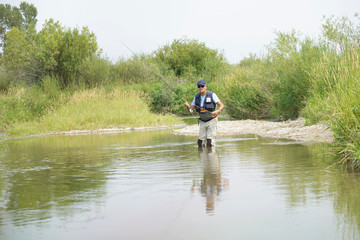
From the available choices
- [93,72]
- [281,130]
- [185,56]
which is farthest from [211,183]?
[185,56]

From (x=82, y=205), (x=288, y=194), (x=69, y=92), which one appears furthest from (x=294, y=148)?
(x=69, y=92)

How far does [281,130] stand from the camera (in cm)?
1905

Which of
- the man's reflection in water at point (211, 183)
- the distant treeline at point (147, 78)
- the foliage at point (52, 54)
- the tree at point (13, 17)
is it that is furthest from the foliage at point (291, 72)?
the tree at point (13, 17)

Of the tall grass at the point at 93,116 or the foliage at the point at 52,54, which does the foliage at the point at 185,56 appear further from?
the tall grass at the point at 93,116

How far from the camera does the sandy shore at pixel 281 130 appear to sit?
16158 mm

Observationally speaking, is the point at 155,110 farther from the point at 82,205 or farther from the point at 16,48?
the point at 82,205

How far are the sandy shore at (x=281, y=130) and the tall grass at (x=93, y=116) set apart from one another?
21.9 feet

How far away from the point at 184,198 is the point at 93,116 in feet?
73.0

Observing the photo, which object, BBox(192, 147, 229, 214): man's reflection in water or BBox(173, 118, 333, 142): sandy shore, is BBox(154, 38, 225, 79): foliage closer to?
BBox(173, 118, 333, 142): sandy shore

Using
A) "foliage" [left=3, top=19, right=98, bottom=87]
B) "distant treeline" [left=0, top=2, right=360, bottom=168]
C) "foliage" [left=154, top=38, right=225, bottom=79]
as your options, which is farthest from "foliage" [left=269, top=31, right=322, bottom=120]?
"foliage" [left=154, top=38, right=225, bottom=79]

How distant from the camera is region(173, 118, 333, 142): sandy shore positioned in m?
16.2

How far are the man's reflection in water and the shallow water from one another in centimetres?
2

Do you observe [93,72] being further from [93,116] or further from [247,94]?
[247,94]

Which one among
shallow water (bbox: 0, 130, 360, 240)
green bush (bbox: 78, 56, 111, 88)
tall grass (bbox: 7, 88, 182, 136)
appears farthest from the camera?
green bush (bbox: 78, 56, 111, 88)
